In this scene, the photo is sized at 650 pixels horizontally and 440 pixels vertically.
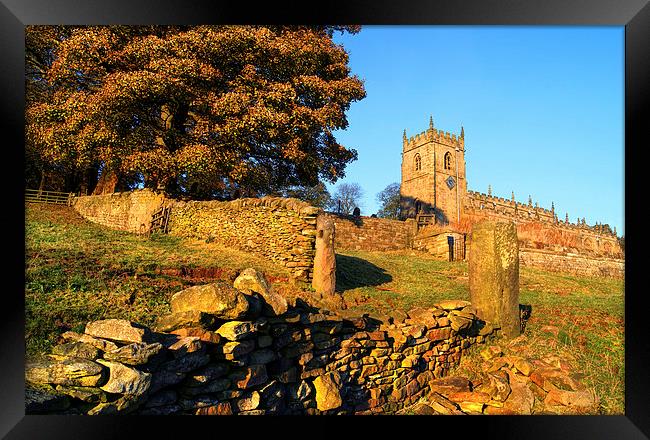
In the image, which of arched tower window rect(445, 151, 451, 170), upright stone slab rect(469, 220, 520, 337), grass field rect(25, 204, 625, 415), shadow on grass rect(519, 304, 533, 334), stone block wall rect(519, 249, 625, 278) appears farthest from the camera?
arched tower window rect(445, 151, 451, 170)

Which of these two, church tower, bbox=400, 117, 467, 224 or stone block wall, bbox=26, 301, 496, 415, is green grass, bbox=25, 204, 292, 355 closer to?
stone block wall, bbox=26, 301, 496, 415

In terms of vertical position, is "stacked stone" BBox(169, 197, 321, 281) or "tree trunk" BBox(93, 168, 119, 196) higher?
"tree trunk" BBox(93, 168, 119, 196)

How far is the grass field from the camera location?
20.2 ft

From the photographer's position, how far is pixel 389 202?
5494 centimetres

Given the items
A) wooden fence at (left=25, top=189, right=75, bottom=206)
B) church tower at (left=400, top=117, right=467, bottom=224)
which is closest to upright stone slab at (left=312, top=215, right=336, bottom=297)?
wooden fence at (left=25, top=189, right=75, bottom=206)

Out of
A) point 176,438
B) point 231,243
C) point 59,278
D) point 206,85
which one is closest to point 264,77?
point 206,85

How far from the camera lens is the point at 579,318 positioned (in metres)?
9.60

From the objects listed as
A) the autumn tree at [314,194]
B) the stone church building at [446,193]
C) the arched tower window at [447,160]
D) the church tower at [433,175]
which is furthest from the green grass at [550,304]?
the arched tower window at [447,160]

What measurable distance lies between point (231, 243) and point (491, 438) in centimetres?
854

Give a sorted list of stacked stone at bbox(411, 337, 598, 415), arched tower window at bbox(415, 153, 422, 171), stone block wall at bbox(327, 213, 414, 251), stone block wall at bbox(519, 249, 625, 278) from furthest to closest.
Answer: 1. arched tower window at bbox(415, 153, 422, 171)
2. stone block wall at bbox(327, 213, 414, 251)
3. stone block wall at bbox(519, 249, 625, 278)
4. stacked stone at bbox(411, 337, 598, 415)

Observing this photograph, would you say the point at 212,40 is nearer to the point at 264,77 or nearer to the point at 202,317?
the point at 264,77

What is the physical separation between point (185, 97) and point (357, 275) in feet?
23.0

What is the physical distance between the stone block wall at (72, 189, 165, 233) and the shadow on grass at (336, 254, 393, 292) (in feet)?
20.8

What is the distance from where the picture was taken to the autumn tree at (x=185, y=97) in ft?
42.3
